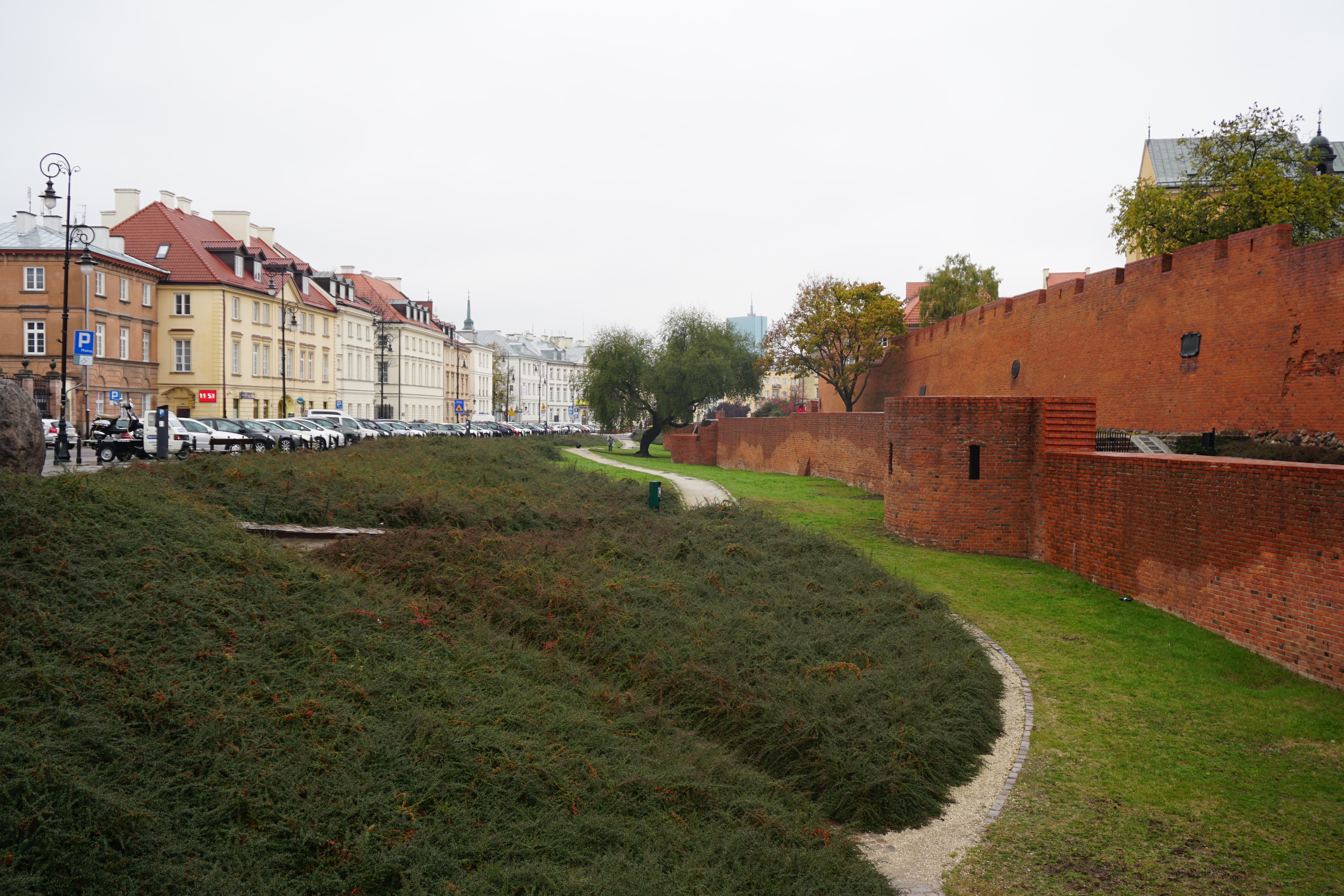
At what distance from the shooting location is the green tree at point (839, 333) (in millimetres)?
51781

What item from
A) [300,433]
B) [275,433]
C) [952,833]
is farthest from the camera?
[300,433]

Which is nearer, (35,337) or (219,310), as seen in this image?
(35,337)

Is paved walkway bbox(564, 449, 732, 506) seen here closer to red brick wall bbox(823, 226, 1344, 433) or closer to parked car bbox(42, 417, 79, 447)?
red brick wall bbox(823, 226, 1344, 433)

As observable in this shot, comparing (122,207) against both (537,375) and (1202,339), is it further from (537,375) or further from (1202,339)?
(537,375)

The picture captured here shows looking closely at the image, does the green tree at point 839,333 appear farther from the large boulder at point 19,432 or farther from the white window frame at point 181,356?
the large boulder at point 19,432

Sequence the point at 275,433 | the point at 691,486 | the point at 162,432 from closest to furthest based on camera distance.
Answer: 1. the point at 162,432
2. the point at 691,486
3. the point at 275,433

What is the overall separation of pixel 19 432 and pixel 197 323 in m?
46.7

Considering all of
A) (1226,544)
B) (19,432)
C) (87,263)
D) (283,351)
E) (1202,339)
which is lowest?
(1226,544)

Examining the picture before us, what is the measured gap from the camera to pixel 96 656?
18.1ft

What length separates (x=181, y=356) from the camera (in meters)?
51.3

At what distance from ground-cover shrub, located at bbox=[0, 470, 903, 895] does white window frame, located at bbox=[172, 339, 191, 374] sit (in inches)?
1927

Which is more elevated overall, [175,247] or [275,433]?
[175,247]

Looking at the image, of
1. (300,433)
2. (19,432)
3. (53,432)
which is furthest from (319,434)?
(19,432)

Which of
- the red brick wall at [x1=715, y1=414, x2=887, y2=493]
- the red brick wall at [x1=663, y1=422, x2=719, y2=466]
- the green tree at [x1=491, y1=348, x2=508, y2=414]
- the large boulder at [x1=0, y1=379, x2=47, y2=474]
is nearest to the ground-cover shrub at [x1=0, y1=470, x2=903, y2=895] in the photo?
the large boulder at [x1=0, y1=379, x2=47, y2=474]
